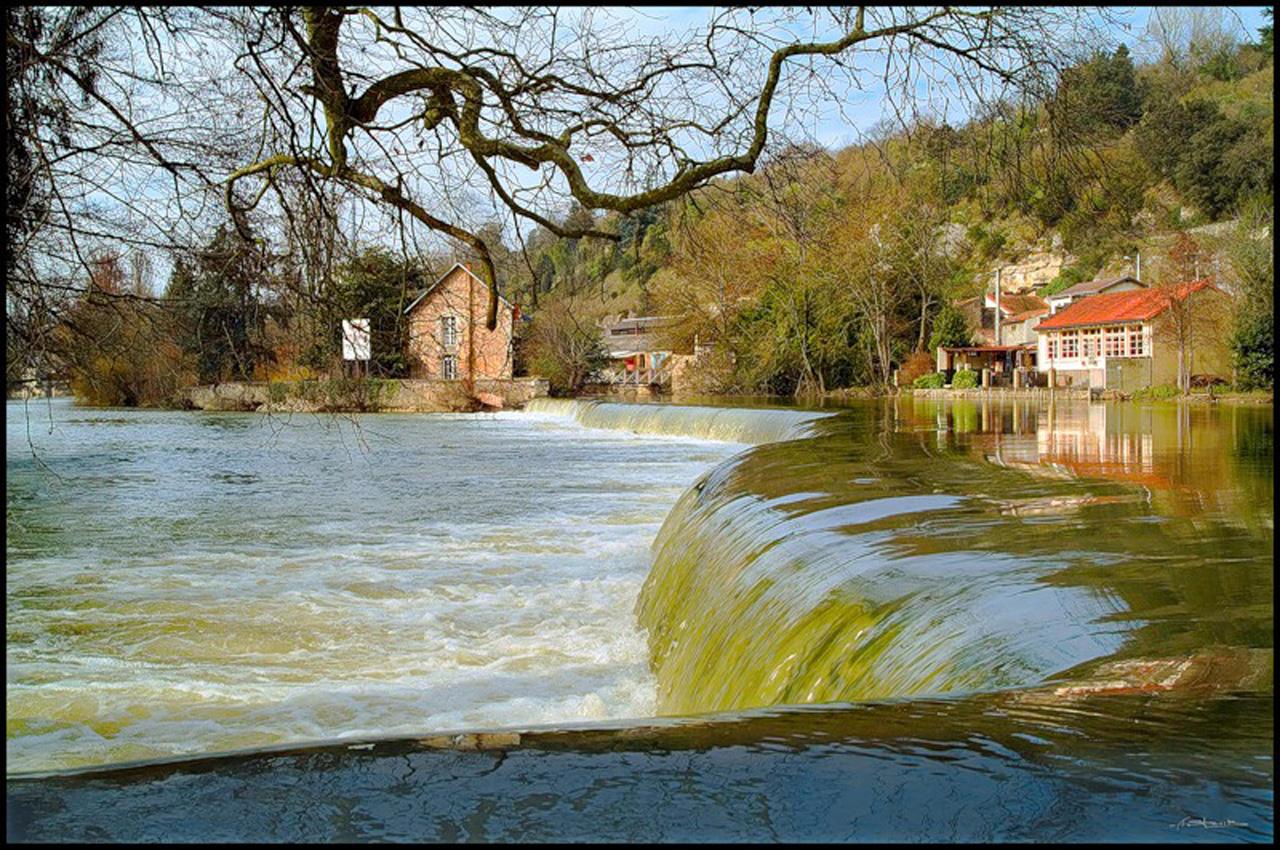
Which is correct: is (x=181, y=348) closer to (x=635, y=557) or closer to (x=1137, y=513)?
(x=635, y=557)

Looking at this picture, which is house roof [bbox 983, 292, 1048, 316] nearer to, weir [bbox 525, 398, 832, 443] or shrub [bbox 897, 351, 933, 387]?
shrub [bbox 897, 351, 933, 387]

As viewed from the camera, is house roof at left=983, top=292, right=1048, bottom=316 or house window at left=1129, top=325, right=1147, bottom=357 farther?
house roof at left=983, top=292, right=1048, bottom=316

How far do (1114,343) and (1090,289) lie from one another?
1213cm

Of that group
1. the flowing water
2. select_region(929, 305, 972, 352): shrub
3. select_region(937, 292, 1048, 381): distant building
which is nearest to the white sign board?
the flowing water

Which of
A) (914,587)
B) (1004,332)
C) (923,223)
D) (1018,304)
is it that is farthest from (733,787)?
(1018,304)

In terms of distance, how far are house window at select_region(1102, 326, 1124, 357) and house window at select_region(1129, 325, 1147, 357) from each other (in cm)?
70

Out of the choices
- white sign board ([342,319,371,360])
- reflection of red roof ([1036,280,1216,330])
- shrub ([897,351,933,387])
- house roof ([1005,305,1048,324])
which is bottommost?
white sign board ([342,319,371,360])

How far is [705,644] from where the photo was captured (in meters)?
5.88

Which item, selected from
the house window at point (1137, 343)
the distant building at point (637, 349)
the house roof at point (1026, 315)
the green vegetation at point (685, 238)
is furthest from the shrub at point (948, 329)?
the green vegetation at point (685, 238)

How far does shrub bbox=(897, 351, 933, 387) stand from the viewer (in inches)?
1537

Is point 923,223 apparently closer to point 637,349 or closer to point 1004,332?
point 1004,332

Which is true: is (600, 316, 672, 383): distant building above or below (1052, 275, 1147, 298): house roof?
below

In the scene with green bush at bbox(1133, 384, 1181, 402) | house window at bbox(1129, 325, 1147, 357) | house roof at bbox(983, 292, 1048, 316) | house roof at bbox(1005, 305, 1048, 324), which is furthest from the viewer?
house roof at bbox(983, 292, 1048, 316)

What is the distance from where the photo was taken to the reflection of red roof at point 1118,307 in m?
34.7
